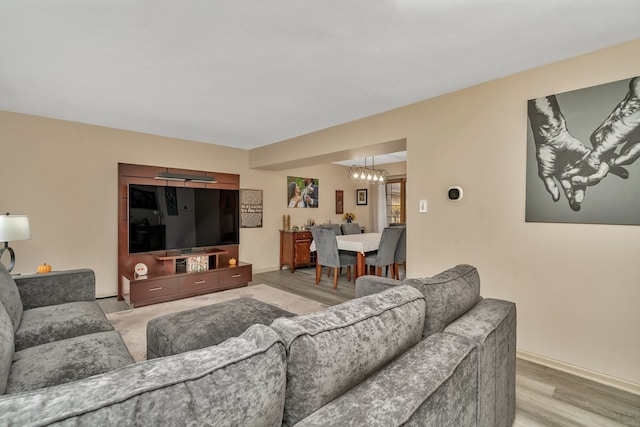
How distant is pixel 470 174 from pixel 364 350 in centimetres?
240

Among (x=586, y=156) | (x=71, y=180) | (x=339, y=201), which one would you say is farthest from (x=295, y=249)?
(x=586, y=156)

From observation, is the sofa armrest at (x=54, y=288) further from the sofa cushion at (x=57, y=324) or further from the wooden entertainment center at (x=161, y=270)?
the wooden entertainment center at (x=161, y=270)

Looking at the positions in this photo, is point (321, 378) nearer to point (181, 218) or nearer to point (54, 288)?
point (54, 288)

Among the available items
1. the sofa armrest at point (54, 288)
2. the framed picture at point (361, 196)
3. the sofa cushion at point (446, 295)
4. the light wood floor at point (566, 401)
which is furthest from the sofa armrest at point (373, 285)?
Answer: the framed picture at point (361, 196)

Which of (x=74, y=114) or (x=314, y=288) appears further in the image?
(x=314, y=288)

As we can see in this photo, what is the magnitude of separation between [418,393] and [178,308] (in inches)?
139

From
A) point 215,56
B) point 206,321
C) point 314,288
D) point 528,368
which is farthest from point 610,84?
point 314,288

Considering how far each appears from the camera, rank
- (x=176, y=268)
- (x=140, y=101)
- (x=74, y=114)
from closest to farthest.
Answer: (x=140, y=101) < (x=74, y=114) < (x=176, y=268)

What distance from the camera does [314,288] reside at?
15.1 ft

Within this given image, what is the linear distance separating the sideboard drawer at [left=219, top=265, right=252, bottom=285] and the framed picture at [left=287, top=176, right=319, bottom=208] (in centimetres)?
195

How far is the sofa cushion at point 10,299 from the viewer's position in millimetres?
1737

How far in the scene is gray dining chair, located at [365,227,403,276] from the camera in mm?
4445

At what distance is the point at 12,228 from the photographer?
8.42ft

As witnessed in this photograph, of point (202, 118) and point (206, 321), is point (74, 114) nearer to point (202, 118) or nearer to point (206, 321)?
point (202, 118)
